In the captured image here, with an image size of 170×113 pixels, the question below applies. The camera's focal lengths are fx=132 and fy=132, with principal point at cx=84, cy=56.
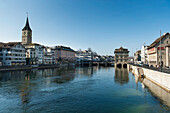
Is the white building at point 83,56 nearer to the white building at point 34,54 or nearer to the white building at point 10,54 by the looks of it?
the white building at point 34,54

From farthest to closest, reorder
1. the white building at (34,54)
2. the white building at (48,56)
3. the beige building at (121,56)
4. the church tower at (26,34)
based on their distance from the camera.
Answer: the church tower at (26,34)
the beige building at (121,56)
the white building at (48,56)
the white building at (34,54)

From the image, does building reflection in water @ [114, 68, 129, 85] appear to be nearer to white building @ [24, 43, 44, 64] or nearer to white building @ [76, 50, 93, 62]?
white building @ [24, 43, 44, 64]

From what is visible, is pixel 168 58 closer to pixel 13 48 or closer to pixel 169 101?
pixel 169 101

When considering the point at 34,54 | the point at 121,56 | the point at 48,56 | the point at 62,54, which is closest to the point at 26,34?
the point at 48,56

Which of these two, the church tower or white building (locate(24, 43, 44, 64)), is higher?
the church tower

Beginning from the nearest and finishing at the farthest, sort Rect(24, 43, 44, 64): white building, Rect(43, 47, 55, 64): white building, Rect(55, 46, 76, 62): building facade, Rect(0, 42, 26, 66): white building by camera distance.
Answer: Rect(0, 42, 26, 66): white building, Rect(24, 43, 44, 64): white building, Rect(43, 47, 55, 64): white building, Rect(55, 46, 76, 62): building facade

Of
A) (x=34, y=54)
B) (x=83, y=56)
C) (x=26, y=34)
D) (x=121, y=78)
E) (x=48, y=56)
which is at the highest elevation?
(x=26, y=34)

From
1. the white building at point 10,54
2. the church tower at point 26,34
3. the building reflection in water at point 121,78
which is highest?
the church tower at point 26,34

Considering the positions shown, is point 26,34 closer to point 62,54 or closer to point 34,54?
point 62,54

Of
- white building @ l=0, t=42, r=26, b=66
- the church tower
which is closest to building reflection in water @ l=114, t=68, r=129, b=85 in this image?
white building @ l=0, t=42, r=26, b=66

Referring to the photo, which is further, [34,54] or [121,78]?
[34,54]

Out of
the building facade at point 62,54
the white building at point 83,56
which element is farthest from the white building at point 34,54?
the white building at point 83,56

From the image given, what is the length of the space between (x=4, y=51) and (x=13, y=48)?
4.85 metres

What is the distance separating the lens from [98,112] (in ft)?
54.7
